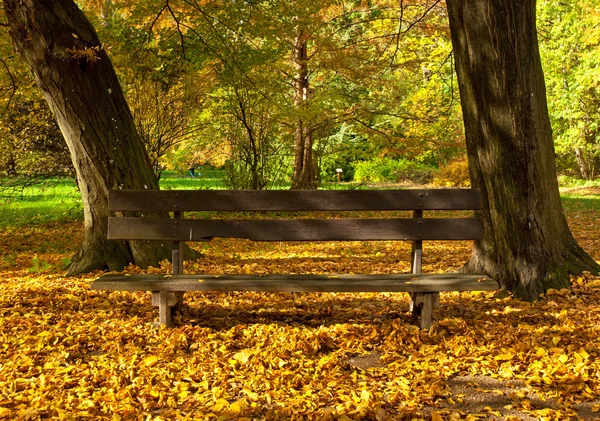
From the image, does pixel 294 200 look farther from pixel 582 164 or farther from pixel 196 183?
pixel 582 164

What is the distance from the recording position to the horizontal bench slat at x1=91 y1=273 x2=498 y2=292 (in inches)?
164

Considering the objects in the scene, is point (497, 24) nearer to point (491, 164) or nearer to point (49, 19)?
point (491, 164)

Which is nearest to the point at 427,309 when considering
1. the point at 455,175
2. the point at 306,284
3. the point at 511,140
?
the point at 306,284

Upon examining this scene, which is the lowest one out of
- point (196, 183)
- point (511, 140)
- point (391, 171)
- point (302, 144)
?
point (196, 183)

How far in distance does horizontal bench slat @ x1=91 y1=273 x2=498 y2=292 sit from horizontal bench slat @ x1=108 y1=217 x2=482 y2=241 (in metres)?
0.34

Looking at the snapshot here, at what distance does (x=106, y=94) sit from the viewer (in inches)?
255

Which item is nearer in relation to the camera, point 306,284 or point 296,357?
point 296,357

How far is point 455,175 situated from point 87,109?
61.2 ft

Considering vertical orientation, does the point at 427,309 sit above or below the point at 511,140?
below

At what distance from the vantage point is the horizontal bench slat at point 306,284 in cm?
417

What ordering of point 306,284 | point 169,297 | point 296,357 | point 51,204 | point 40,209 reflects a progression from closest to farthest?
point 296,357, point 306,284, point 169,297, point 40,209, point 51,204

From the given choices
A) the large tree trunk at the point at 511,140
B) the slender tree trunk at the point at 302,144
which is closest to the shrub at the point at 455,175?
the slender tree trunk at the point at 302,144

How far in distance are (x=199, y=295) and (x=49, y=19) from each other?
3445 mm

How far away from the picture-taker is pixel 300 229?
4.51m
